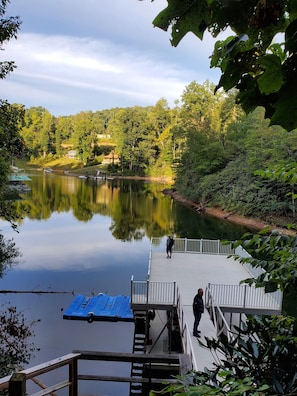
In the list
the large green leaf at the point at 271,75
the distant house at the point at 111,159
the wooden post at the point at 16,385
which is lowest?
the wooden post at the point at 16,385

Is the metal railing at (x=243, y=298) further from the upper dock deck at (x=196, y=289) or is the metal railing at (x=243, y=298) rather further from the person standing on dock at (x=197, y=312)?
the person standing on dock at (x=197, y=312)

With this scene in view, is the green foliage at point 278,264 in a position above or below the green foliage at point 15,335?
above

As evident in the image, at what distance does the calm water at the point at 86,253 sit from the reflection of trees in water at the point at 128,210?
81 millimetres

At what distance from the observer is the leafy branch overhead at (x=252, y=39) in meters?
0.72

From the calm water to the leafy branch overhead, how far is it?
31.4 ft

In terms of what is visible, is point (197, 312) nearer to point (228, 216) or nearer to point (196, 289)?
point (196, 289)

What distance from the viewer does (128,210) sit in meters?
35.2

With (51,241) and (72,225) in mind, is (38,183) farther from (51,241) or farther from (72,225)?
(51,241)

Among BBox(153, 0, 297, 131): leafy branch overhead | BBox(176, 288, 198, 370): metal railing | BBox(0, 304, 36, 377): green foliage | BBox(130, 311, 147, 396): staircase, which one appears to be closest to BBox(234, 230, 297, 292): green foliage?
BBox(153, 0, 297, 131): leafy branch overhead

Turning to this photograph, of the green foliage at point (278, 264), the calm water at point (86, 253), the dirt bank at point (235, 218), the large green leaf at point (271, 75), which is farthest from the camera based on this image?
the dirt bank at point (235, 218)

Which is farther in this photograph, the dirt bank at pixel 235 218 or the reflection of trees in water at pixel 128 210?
the reflection of trees in water at pixel 128 210

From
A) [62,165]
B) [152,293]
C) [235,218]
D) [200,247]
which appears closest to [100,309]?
[152,293]

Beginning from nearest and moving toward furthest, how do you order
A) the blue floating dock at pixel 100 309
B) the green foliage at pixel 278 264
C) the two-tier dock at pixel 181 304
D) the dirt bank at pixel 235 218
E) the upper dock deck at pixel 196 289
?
the green foliage at pixel 278 264 → the upper dock deck at pixel 196 289 → the two-tier dock at pixel 181 304 → the blue floating dock at pixel 100 309 → the dirt bank at pixel 235 218

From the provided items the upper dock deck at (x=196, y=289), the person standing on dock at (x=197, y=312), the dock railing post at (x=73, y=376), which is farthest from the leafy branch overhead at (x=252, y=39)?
the person standing on dock at (x=197, y=312)
